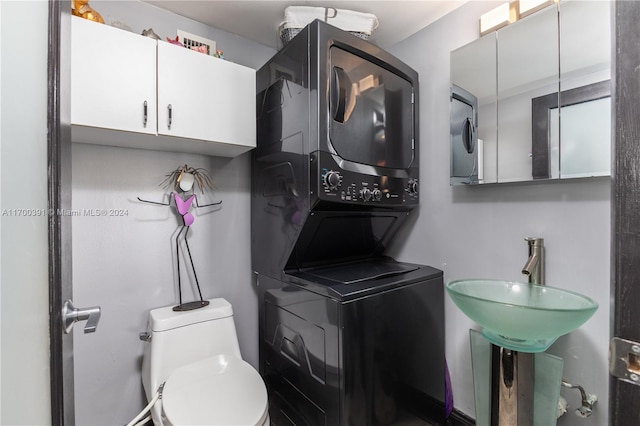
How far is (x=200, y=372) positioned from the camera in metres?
1.60

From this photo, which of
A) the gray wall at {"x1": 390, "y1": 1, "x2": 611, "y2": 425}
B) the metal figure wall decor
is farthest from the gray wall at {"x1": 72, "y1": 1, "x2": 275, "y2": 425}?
the gray wall at {"x1": 390, "y1": 1, "x2": 611, "y2": 425}

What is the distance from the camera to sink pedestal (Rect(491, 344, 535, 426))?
1322 mm

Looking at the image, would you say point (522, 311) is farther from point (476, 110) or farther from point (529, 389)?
point (476, 110)

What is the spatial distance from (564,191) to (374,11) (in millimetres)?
1535

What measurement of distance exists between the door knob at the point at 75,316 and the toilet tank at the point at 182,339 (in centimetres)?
93

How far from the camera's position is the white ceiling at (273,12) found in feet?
5.82

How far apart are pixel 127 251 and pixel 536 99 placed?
242 centimetres

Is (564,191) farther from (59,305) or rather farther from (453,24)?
(59,305)

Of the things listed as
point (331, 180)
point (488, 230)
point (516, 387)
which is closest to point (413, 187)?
point (488, 230)

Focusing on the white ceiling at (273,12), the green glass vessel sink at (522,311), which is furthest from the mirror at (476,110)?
the green glass vessel sink at (522,311)

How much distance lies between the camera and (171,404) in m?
1.35

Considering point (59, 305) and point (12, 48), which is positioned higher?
point (12, 48)

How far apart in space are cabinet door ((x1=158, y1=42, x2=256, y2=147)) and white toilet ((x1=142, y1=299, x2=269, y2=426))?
1067 mm

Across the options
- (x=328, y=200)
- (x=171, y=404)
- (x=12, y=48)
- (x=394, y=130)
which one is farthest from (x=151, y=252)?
(x=394, y=130)
